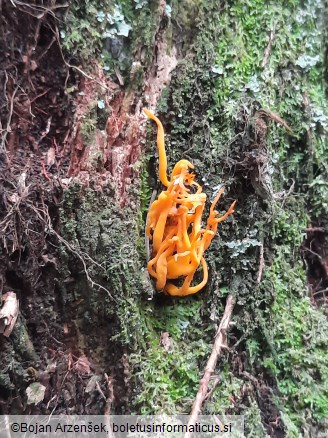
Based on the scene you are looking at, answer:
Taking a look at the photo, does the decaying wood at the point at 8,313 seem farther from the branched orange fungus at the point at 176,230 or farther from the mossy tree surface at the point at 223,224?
the branched orange fungus at the point at 176,230

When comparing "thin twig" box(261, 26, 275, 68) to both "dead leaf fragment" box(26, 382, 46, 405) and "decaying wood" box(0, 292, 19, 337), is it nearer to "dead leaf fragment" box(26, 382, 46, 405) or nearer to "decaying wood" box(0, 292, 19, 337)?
"decaying wood" box(0, 292, 19, 337)

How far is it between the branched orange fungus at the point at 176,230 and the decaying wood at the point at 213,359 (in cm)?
21

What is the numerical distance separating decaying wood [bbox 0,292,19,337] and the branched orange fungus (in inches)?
23.3

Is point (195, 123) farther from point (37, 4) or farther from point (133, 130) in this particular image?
point (37, 4)

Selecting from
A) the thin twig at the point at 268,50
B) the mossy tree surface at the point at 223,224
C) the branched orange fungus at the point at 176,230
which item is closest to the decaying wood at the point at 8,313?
the mossy tree surface at the point at 223,224

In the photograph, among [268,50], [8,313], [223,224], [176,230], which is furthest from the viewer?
[268,50]

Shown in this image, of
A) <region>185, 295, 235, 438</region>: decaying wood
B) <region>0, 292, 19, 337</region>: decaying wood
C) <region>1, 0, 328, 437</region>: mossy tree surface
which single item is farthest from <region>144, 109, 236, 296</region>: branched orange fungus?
<region>0, 292, 19, 337</region>: decaying wood

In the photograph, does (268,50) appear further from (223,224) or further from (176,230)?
(176,230)

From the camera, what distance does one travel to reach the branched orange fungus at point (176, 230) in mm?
1943

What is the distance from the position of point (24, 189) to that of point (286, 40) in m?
1.79

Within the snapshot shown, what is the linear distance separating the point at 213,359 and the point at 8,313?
3.03 ft

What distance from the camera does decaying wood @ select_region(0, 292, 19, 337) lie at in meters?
1.75

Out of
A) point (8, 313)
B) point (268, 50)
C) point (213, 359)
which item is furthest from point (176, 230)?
point (268, 50)

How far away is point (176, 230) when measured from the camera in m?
2.00
